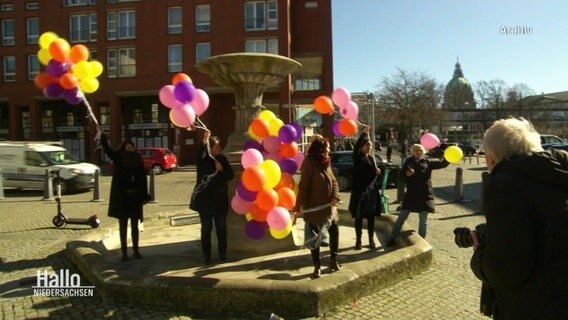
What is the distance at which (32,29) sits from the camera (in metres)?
38.6

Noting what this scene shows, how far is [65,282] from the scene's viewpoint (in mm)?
5605

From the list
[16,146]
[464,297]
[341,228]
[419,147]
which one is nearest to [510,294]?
[464,297]

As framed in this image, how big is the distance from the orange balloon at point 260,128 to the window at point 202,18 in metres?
31.7

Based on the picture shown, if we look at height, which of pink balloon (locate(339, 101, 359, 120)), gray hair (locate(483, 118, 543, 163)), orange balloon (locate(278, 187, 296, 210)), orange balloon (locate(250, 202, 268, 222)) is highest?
pink balloon (locate(339, 101, 359, 120))

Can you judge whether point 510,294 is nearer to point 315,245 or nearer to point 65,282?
point 315,245

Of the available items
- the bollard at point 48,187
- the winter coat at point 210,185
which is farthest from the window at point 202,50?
the winter coat at point 210,185

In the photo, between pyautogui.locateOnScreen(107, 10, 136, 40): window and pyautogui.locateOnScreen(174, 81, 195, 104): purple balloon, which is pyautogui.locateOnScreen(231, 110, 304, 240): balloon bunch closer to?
pyautogui.locateOnScreen(174, 81, 195, 104): purple balloon

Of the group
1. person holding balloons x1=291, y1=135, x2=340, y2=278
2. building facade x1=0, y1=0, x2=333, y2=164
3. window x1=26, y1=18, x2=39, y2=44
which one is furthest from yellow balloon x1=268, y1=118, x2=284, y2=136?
window x1=26, y1=18, x2=39, y2=44

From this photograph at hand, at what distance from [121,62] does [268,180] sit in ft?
116

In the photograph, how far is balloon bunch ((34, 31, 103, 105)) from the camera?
5402mm

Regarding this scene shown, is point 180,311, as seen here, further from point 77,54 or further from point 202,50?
point 202,50

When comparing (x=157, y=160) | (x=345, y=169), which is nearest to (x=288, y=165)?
(x=345, y=169)

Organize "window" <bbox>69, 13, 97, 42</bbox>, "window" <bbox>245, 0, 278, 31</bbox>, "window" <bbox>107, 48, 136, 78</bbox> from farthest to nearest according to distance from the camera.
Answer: "window" <bbox>69, 13, 97, 42</bbox>, "window" <bbox>107, 48, 136, 78</bbox>, "window" <bbox>245, 0, 278, 31</bbox>

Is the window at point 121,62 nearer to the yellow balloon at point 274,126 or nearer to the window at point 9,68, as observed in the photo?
the window at point 9,68
